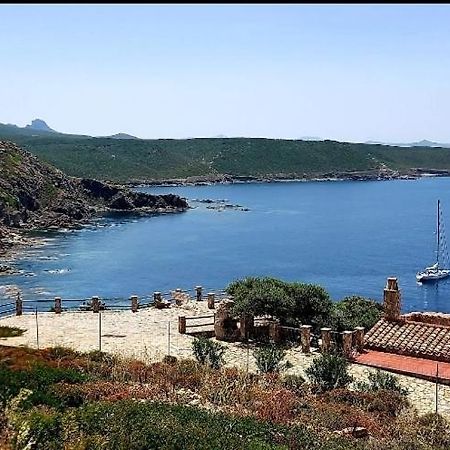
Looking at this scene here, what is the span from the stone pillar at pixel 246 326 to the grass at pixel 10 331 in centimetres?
896

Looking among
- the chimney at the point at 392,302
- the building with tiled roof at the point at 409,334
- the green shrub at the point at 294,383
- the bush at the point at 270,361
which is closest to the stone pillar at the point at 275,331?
the building with tiled roof at the point at 409,334

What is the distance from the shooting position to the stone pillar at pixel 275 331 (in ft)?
84.9

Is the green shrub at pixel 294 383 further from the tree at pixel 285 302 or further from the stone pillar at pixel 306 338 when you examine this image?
the tree at pixel 285 302

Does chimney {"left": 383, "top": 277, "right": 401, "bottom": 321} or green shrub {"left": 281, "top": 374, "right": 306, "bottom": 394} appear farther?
chimney {"left": 383, "top": 277, "right": 401, "bottom": 321}

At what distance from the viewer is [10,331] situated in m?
27.1

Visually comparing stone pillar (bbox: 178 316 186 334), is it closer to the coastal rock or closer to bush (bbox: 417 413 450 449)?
the coastal rock

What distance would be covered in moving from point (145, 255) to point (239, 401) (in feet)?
211

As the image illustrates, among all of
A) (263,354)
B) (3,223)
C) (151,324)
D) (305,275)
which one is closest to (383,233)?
(305,275)

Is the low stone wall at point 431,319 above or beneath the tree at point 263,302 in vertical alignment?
beneath

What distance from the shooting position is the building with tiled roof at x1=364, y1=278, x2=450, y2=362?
23000 millimetres

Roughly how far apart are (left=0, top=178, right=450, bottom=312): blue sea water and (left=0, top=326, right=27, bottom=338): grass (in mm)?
28552

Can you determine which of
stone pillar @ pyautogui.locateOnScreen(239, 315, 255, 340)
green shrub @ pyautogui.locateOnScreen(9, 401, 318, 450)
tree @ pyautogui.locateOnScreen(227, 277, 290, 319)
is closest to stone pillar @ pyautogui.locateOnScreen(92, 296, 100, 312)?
tree @ pyautogui.locateOnScreen(227, 277, 290, 319)

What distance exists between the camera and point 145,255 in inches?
3150

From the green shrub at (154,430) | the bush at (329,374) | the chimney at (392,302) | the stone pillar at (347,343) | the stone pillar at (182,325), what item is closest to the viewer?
the green shrub at (154,430)
